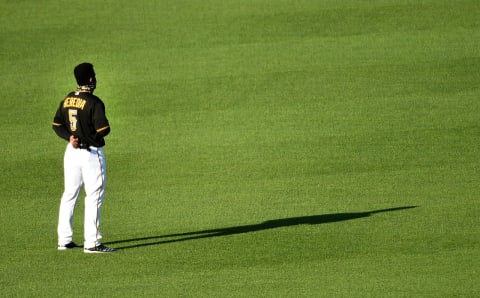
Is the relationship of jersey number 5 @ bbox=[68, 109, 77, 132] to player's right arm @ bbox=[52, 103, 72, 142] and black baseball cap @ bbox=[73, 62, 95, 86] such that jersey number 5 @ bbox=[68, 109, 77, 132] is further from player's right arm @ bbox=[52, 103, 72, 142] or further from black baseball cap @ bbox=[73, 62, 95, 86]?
black baseball cap @ bbox=[73, 62, 95, 86]

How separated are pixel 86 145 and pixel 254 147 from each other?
146 inches

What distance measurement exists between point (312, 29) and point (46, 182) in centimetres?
567

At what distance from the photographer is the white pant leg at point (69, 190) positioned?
8820mm

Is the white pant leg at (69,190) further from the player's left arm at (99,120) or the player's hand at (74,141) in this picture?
the player's left arm at (99,120)

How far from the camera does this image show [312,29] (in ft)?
49.0

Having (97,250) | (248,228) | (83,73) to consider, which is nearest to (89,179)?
(97,250)

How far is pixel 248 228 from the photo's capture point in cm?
962

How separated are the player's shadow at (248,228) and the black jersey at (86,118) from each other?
1.16 m

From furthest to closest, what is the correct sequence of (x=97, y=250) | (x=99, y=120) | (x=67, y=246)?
(x=67, y=246)
(x=97, y=250)
(x=99, y=120)

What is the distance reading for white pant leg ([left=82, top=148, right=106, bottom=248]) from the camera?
880 cm

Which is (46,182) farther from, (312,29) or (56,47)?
(312,29)

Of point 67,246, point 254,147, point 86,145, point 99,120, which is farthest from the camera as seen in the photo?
point 254,147

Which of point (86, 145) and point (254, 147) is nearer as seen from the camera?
point (86, 145)

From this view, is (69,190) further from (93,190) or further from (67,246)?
(67,246)
